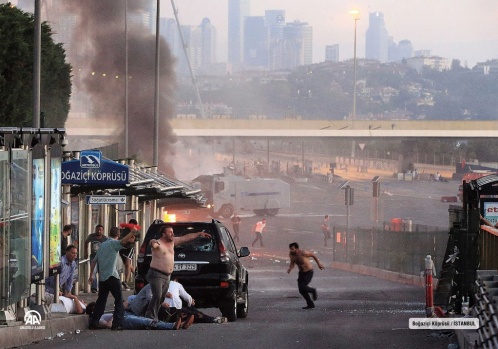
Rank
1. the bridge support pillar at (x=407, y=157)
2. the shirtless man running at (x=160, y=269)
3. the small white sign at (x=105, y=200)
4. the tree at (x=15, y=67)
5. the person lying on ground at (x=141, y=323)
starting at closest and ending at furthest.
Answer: the person lying on ground at (x=141, y=323), the shirtless man running at (x=160, y=269), the small white sign at (x=105, y=200), the tree at (x=15, y=67), the bridge support pillar at (x=407, y=157)

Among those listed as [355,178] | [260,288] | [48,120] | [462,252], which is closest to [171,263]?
[462,252]

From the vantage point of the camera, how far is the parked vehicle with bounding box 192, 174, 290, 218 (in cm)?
9119

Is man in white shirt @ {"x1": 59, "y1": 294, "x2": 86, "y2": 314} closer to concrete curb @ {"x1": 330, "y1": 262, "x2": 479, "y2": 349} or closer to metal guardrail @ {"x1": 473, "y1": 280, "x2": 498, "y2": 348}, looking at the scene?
metal guardrail @ {"x1": 473, "y1": 280, "x2": 498, "y2": 348}

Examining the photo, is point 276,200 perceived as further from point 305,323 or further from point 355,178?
point 305,323

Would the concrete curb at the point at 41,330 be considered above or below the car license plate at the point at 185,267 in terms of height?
below

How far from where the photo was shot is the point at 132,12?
8244 centimetres

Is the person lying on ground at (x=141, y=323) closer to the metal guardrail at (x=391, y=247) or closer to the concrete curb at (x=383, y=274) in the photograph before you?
the concrete curb at (x=383, y=274)

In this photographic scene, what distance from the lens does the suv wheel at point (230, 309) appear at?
21.6 m

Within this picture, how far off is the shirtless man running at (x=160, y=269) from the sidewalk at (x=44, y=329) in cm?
102

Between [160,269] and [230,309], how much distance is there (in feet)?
8.95

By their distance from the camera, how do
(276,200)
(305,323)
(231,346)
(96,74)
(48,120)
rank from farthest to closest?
(276,200) < (96,74) < (48,120) < (305,323) < (231,346)

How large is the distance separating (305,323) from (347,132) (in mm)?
96801

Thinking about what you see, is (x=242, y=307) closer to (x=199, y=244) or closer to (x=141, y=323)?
(x=199, y=244)

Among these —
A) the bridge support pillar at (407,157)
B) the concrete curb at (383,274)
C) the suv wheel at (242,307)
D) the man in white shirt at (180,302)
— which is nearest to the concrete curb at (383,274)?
the concrete curb at (383,274)
